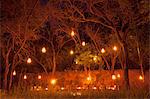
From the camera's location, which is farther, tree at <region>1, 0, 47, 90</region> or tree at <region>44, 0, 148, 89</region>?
tree at <region>1, 0, 47, 90</region>

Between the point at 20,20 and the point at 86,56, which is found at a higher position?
the point at 20,20

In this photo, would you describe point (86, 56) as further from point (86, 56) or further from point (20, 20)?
point (20, 20)

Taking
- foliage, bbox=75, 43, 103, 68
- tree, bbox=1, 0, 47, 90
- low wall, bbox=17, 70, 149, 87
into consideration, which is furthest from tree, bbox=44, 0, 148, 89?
low wall, bbox=17, 70, 149, 87

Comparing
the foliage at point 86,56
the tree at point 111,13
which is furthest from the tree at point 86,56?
the tree at point 111,13

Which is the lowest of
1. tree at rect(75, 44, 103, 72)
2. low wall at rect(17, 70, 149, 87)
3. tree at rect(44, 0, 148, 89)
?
low wall at rect(17, 70, 149, 87)

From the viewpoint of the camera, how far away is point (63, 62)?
28.4m

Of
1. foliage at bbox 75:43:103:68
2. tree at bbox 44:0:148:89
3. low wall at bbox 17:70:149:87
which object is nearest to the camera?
tree at bbox 44:0:148:89

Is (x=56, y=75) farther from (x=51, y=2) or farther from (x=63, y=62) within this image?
(x=51, y=2)

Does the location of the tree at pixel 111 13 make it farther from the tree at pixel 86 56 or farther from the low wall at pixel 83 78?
the low wall at pixel 83 78

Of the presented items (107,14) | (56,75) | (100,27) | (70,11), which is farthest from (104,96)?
(56,75)

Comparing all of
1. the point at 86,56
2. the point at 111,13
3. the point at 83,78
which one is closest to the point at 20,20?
the point at 111,13

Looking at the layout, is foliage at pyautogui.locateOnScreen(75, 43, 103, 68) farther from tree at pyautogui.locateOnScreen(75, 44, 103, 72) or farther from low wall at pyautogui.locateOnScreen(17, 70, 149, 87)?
low wall at pyautogui.locateOnScreen(17, 70, 149, 87)

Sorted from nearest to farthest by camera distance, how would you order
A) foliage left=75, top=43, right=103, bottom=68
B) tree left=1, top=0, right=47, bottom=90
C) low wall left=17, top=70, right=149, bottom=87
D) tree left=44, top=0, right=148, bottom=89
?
tree left=44, top=0, right=148, bottom=89
tree left=1, top=0, right=47, bottom=90
foliage left=75, top=43, right=103, bottom=68
low wall left=17, top=70, right=149, bottom=87

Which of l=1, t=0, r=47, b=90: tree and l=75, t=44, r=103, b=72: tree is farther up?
l=1, t=0, r=47, b=90: tree
